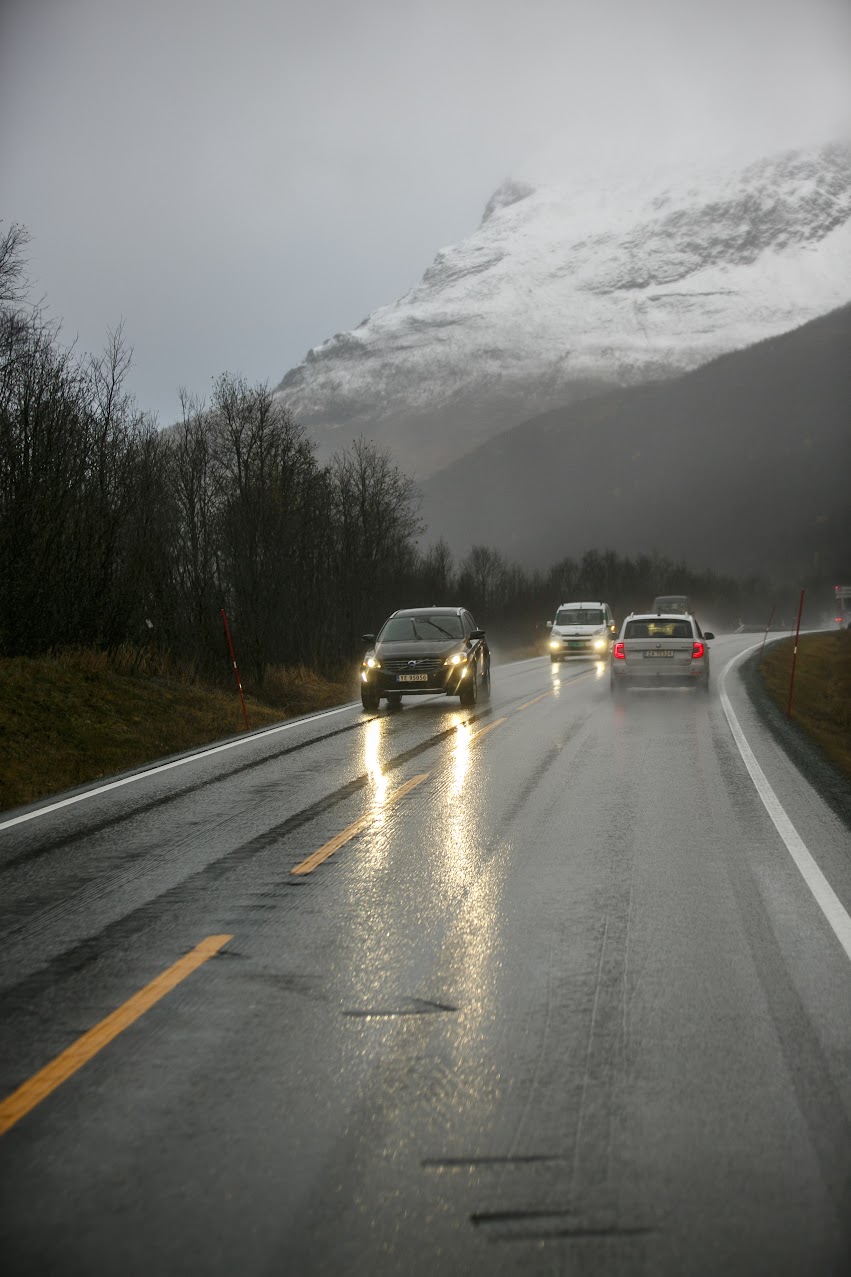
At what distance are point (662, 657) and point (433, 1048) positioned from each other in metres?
20.2

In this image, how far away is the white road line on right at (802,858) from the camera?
22.3 ft

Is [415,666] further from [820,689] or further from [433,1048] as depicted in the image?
[820,689]

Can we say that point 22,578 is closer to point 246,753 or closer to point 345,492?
point 246,753

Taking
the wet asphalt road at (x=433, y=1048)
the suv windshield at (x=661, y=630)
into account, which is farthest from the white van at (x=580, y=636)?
the wet asphalt road at (x=433, y=1048)

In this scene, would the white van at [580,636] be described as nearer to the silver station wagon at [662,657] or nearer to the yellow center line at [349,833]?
the silver station wagon at [662,657]

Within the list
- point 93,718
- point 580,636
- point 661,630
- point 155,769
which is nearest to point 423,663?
point 661,630

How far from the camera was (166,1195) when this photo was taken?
3584mm

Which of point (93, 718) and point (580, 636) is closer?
point (93, 718)

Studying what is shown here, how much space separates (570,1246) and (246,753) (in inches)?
500

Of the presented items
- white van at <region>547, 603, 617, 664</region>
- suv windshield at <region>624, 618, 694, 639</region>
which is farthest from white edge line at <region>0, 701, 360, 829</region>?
white van at <region>547, 603, 617, 664</region>

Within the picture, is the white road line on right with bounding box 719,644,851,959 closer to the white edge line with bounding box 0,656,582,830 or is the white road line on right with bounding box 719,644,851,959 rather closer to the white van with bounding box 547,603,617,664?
the white edge line with bounding box 0,656,582,830

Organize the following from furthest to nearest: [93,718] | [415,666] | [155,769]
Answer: [415,666]
[93,718]
[155,769]

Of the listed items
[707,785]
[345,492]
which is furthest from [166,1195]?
[345,492]

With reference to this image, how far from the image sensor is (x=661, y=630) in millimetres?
24922
